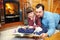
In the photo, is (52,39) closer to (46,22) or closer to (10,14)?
(46,22)

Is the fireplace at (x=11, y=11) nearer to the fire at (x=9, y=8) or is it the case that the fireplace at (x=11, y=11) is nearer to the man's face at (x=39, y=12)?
the fire at (x=9, y=8)

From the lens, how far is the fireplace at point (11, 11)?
2.71m

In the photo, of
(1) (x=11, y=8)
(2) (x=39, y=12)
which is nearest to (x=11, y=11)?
(1) (x=11, y=8)

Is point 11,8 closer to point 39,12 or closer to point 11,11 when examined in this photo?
point 11,11

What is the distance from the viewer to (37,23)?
1439 mm

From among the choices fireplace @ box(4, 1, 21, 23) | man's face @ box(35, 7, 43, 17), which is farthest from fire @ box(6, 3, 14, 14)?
man's face @ box(35, 7, 43, 17)

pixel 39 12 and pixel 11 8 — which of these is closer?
pixel 39 12

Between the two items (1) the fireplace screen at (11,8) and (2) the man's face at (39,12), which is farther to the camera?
(1) the fireplace screen at (11,8)

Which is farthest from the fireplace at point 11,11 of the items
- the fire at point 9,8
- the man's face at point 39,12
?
the man's face at point 39,12

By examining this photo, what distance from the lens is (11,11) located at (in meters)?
2.79

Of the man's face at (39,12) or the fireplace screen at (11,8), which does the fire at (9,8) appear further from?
the man's face at (39,12)

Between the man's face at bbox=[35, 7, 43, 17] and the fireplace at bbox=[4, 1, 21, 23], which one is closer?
the man's face at bbox=[35, 7, 43, 17]

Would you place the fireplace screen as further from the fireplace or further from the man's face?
the man's face

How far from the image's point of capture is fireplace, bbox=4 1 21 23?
271cm
